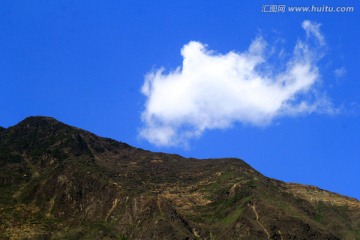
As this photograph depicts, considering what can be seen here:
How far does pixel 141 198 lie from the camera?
415 ft

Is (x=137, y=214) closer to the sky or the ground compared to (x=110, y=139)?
closer to the ground

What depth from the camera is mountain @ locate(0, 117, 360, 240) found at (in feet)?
381

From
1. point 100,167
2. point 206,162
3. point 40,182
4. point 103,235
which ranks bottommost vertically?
point 103,235

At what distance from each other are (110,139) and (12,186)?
48.6 meters

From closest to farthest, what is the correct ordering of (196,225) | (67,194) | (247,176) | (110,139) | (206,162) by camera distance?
(196,225), (67,194), (247,176), (206,162), (110,139)

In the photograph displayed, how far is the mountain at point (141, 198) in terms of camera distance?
11600 centimetres

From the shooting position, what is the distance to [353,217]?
443 feet

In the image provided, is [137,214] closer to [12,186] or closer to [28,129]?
[12,186]

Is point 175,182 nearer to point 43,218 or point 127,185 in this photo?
point 127,185

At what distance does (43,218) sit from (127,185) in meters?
22.7

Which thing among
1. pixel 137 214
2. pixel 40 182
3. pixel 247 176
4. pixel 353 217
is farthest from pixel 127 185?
pixel 353 217

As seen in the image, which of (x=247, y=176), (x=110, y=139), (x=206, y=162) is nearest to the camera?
(x=247, y=176)

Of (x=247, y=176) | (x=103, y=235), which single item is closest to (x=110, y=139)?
(x=247, y=176)

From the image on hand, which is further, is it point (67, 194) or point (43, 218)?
point (67, 194)
